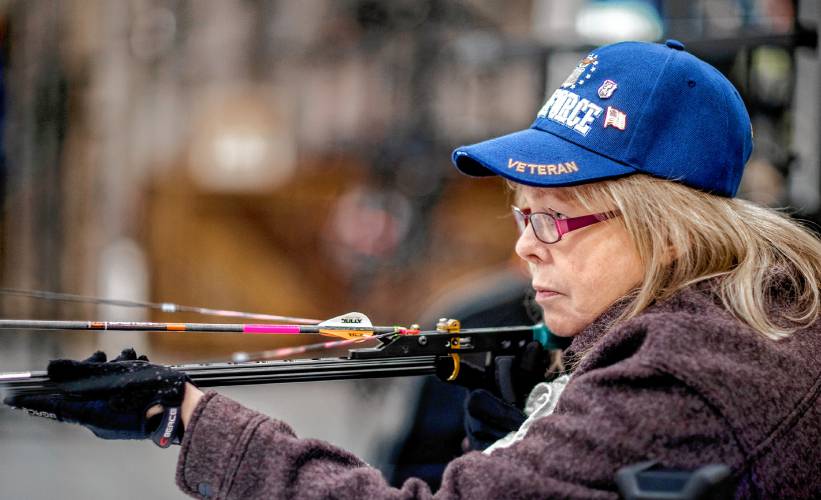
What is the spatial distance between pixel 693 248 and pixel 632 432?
1.11 feet

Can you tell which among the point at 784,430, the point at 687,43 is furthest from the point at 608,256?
the point at 687,43

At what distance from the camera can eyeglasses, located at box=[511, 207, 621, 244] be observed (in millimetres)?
1310

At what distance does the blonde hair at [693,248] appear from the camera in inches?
49.8

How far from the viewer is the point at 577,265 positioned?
4.39ft

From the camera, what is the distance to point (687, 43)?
3.03 meters

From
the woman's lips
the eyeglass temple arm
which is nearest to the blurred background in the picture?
the woman's lips

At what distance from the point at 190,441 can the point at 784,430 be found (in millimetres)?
799

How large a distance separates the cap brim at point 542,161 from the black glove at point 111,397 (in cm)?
57

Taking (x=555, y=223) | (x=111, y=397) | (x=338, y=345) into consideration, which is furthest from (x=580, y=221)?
(x=111, y=397)

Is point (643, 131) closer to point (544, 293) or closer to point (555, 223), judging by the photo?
point (555, 223)

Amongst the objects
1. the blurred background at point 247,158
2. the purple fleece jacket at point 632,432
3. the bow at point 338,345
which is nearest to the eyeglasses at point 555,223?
the purple fleece jacket at point 632,432

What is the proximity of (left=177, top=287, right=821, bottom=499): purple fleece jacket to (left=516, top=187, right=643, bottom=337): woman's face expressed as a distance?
0.31 feet

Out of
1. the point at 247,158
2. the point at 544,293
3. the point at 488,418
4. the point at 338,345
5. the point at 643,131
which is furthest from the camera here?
the point at 247,158

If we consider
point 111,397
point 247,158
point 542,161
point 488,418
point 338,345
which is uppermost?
point 542,161
